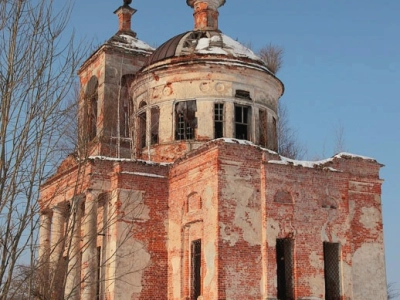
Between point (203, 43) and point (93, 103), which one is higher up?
point (203, 43)

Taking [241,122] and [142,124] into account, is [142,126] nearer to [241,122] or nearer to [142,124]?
[142,124]

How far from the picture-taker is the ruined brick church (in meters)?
14.8

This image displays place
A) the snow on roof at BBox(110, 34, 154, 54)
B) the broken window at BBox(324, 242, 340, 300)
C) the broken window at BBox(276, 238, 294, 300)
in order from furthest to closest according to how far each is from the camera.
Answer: the snow on roof at BBox(110, 34, 154, 54), the broken window at BBox(324, 242, 340, 300), the broken window at BBox(276, 238, 294, 300)

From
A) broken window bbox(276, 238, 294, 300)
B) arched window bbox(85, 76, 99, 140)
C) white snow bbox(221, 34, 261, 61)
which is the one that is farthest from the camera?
arched window bbox(85, 76, 99, 140)

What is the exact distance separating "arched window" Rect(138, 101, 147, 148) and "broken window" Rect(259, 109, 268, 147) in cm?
363

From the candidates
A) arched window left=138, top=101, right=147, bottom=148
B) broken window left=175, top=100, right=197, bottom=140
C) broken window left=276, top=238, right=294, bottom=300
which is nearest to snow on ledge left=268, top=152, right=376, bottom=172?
broken window left=276, top=238, right=294, bottom=300

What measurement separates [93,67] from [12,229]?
15638 millimetres

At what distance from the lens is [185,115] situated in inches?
746

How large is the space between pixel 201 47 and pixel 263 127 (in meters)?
3.13

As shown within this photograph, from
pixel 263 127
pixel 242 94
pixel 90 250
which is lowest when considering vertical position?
pixel 90 250

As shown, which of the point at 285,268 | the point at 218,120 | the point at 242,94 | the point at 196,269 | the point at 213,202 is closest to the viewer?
the point at 213,202

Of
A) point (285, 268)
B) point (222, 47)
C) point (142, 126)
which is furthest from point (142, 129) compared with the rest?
point (285, 268)

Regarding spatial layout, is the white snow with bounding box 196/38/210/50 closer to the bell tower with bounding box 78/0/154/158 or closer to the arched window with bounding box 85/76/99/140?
the bell tower with bounding box 78/0/154/158

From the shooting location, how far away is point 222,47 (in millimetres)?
19609
